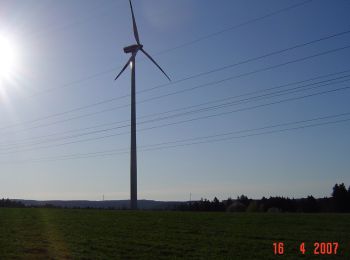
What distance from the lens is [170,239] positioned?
28.2m

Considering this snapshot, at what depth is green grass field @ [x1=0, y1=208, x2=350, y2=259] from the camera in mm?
22906

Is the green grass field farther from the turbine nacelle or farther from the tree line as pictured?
the tree line

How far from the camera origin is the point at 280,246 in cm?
2445

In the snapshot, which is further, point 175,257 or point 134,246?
point 134,246

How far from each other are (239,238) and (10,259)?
11.6 m

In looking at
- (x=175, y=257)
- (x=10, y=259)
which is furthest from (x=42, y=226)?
(x=175, y=257)

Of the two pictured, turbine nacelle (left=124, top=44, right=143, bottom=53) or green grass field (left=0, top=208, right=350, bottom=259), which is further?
turbine nacelle (left=124, top=44, right=143, bottom=53)

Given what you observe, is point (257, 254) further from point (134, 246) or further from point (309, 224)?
point (309, 224)
